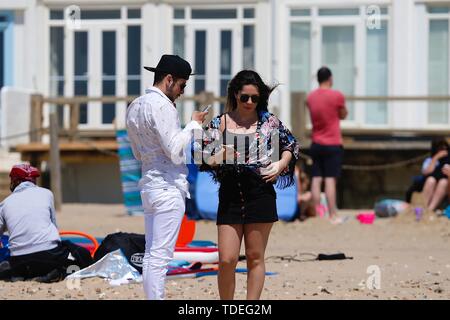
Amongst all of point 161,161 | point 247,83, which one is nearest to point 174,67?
point 247,83

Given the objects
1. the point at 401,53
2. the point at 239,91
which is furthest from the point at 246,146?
the point at 401,53

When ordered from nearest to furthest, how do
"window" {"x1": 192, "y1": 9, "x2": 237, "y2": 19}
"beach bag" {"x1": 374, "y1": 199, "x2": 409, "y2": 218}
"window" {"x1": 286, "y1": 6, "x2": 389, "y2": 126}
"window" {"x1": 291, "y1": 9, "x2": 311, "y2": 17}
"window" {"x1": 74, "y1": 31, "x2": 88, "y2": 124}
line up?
"beach bag" {"x1": 374, "y1": 199, "x2": 409, "y2": 218}, "window" {"x1": 286, "y1": 6, "x2": 389, "y2": 126}, "window" {"x1": 291, "y1": 9, "x2": 311, "y2": 17}, "window" {"x1": 192, "y1": 9, "x2": 237, "y2": 19}, "window" {"x1": 74, "y1": 31, "x2": 88, "y2": 124}

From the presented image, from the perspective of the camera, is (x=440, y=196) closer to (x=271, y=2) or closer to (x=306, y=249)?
(x=306, y=249)

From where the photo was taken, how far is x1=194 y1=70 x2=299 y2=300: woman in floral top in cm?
741

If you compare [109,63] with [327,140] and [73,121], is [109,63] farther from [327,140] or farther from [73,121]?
[327,140]

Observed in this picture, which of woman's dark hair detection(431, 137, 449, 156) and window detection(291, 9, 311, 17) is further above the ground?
window detection(291, 9, 311, 17)

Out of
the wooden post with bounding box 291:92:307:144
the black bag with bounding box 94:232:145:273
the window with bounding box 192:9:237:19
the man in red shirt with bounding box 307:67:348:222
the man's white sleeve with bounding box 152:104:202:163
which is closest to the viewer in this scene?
the man's white sleeve with bounding box 152:104:202:163

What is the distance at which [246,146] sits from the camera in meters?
7.52

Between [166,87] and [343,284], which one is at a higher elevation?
[166,87]

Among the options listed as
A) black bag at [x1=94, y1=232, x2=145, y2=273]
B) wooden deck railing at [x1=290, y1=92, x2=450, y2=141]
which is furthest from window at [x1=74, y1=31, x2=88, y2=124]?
black bag at [x1=94, y1=232, x2=145, y2=273]

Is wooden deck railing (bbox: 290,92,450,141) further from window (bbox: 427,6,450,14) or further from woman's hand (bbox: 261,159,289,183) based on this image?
woman's hand (bbox: 261,159,289,183)

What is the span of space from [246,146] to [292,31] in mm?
13927

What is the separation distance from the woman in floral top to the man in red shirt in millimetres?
7130

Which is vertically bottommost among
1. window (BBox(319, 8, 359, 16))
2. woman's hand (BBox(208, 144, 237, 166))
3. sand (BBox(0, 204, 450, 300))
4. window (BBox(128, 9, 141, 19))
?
sand (BBox(0, 204, 450, 300))
